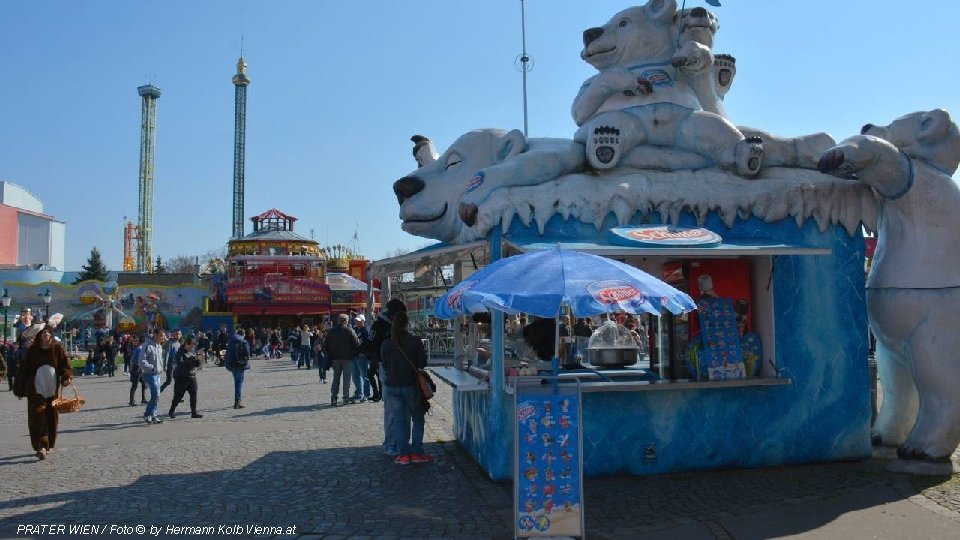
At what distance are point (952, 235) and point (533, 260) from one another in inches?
181

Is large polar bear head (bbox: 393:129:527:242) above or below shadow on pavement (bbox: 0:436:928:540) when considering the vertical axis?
above

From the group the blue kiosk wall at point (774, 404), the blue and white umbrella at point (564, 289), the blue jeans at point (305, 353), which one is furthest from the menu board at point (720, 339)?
the blue jeans at point (305, 353)

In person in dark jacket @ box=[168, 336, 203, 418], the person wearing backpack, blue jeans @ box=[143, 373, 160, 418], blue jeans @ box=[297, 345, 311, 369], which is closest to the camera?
blue jeans @ box=[143, 373, 160, 418]

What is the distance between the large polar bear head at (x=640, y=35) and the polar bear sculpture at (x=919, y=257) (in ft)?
7.85

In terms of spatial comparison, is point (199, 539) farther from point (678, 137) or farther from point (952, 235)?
point (952, 235)

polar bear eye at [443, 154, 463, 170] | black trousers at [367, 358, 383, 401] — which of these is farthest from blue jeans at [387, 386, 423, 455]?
black trousers at [367, 358, 383, 401]

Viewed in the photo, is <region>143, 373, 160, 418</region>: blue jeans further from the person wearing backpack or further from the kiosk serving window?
the kiosk serving window

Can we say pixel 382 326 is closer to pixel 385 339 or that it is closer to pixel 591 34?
pixel 385 339

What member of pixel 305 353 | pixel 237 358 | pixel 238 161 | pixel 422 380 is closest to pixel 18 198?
pixel 238 161

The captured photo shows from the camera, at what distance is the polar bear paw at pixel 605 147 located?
7.88 metres

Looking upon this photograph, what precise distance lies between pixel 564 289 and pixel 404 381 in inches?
151

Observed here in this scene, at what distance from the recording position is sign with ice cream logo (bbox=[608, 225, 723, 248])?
7023 mm

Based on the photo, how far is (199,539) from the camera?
568 centimetres

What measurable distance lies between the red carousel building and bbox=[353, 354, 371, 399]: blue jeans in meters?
25.4
